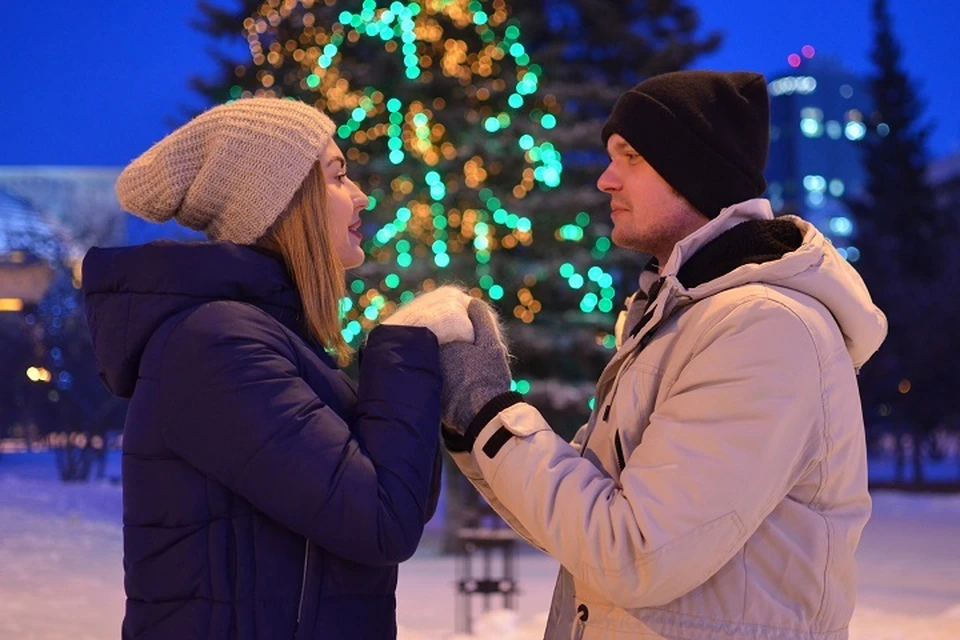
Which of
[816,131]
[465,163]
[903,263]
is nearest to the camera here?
[465,163]

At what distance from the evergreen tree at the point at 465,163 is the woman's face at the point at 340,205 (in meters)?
9.41

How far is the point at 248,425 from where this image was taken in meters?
1.99

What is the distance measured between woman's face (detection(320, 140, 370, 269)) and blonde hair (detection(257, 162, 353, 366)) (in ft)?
0.08

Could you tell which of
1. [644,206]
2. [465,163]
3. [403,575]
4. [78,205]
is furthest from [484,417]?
[78,205]

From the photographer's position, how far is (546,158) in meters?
13.0

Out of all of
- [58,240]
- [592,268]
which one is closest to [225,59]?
[58,240]

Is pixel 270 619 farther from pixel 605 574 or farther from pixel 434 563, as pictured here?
pixel 434 563

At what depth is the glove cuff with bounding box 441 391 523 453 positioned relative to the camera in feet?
7.46

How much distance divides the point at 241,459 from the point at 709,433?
81cm

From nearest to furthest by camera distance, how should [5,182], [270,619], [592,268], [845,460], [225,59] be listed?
[270,619] → [845,460] → [592,268] → [5,182] → [225,59]

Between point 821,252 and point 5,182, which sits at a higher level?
point 5,182

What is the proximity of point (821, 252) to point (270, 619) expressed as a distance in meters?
1.22

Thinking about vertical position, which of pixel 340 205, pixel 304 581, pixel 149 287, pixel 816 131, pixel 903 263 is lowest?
pixel 304 581

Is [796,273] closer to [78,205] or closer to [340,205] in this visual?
[340,205]
